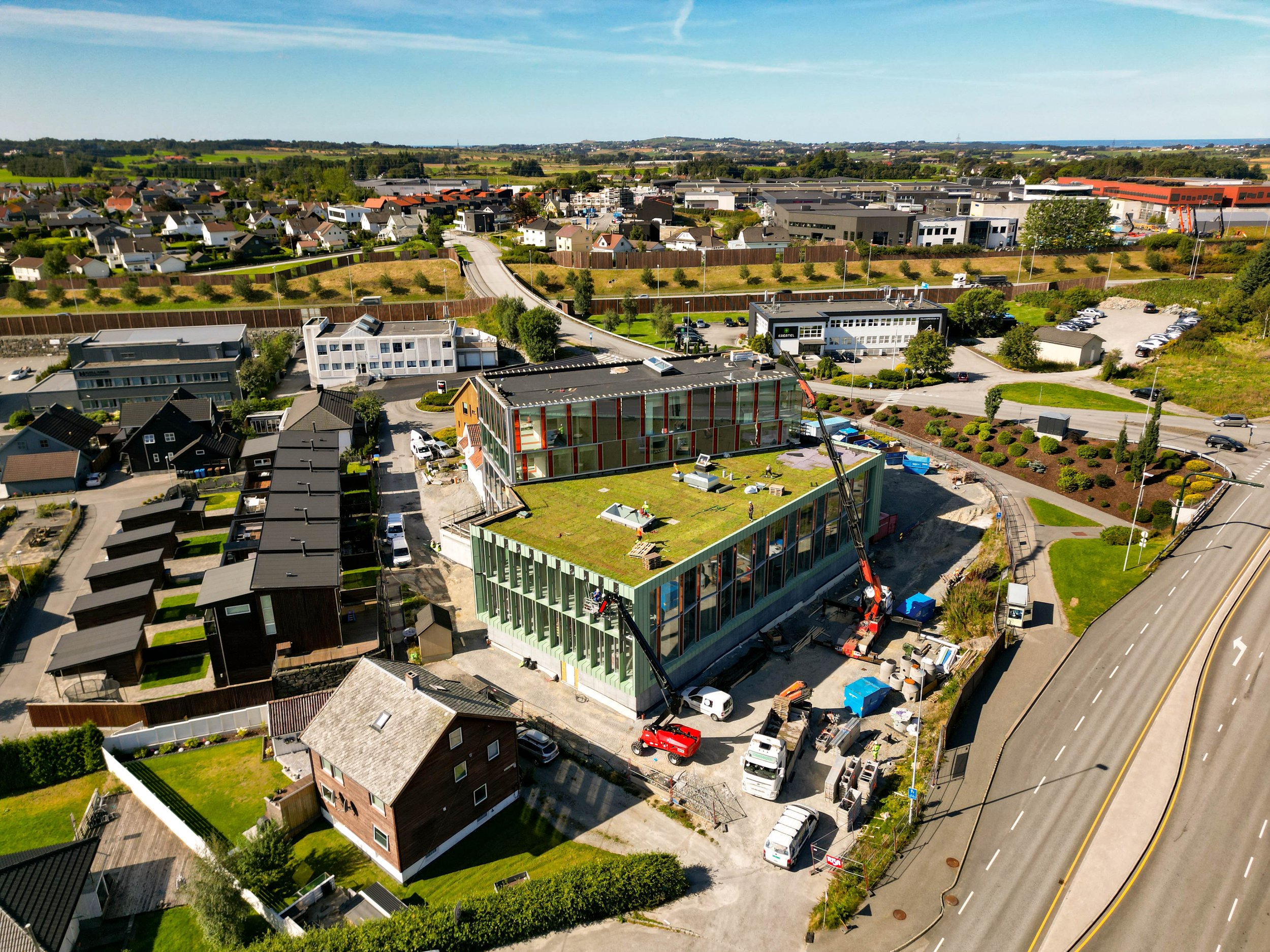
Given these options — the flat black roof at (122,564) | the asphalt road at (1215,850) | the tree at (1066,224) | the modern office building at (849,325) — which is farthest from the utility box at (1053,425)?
the tree at (1066,224)

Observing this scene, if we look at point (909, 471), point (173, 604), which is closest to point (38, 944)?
point (173, 604)

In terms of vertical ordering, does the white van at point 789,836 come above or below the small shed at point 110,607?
below

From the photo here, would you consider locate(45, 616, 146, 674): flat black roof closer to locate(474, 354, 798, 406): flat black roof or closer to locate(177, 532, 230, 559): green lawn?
locate(177, 532, 230, 559): green lawn

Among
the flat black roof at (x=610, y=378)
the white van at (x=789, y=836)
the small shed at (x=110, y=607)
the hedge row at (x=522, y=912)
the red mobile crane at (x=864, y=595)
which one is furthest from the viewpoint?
the flat black roof at (x=610, y=378)

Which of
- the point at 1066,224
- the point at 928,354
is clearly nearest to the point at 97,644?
the point at 928,354

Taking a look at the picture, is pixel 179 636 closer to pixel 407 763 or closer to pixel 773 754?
pixel 407 763

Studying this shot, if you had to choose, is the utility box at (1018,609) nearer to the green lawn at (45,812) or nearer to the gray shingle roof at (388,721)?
the gray shingle roof at (388,721)
